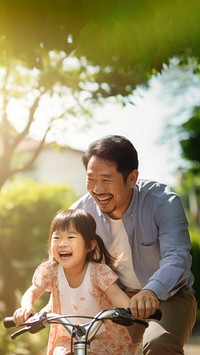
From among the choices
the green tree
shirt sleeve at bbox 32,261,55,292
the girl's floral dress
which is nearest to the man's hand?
the girl's floral dress

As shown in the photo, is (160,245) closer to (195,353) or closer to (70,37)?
(70,37)

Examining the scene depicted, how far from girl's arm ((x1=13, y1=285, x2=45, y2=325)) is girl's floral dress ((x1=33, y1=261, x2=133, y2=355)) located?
4 centimetres

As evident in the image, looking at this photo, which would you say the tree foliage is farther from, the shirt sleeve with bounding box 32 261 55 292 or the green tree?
the shirt sleeve with bounding box 32 261 55 292

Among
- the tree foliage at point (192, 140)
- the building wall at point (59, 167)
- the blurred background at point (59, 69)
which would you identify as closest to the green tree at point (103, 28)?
the blurred background at point (59, 69)

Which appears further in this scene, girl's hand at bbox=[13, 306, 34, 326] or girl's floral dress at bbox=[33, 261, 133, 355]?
girl's floral dress at bbox=[33, 261, 133, 355]

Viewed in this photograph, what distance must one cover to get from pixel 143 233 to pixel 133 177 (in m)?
0.29

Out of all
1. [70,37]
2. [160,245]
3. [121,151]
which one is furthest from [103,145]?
[70,37]

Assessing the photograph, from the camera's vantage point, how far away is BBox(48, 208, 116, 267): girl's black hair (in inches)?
153

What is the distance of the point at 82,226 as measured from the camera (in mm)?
3926

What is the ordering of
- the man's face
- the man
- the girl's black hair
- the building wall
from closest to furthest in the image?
the man
the girl's black hair
the man's face
the building wall

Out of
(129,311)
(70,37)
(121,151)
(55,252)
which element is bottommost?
(129,311)

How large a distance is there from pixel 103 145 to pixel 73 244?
0.60 meters

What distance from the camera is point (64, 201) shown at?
17.0 meters

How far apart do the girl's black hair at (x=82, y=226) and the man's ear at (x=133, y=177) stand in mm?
326
